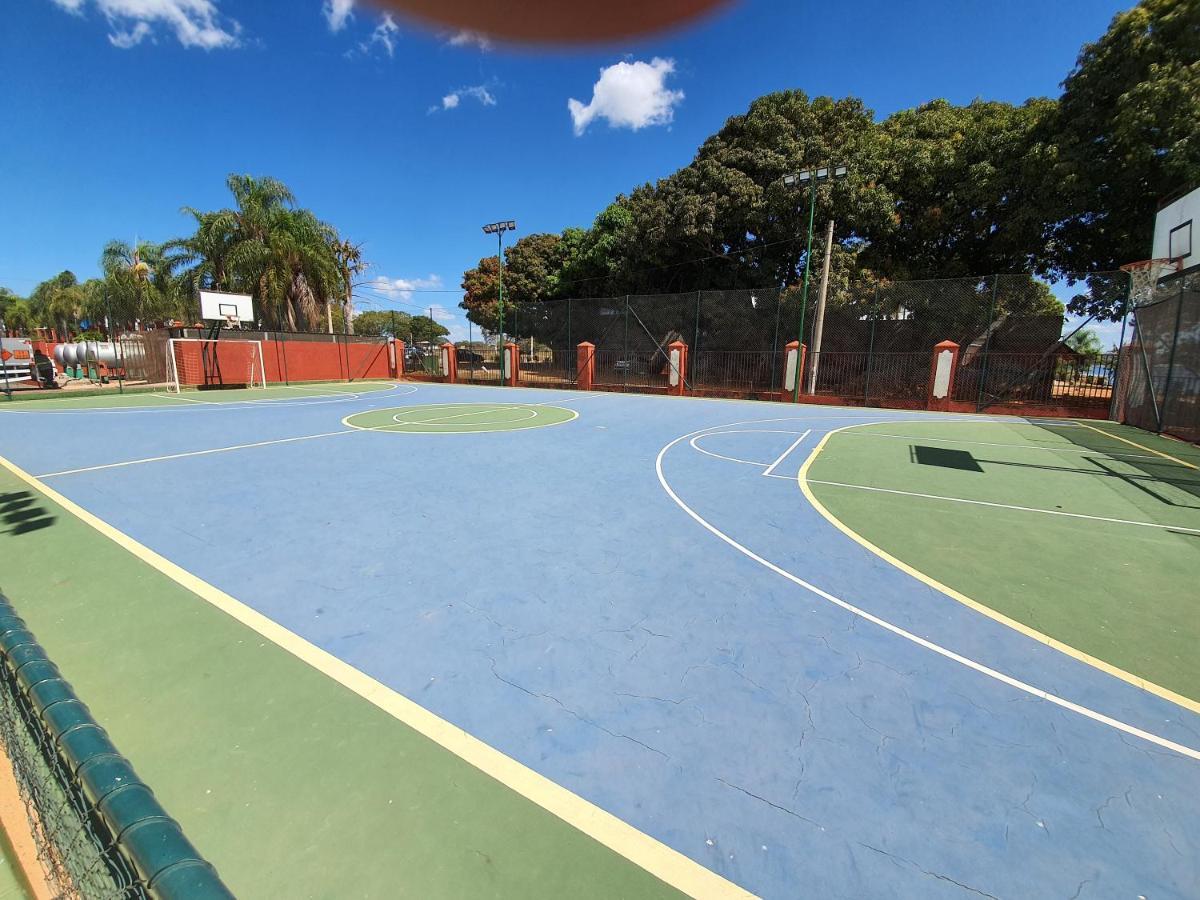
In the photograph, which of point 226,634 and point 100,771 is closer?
point 100,771

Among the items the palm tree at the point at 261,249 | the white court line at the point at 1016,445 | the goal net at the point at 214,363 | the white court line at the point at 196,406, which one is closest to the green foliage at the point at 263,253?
the palm tree at the point at 261,249

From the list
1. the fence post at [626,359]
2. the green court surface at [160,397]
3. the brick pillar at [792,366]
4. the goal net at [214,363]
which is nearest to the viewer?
the green court surface at [160,397]

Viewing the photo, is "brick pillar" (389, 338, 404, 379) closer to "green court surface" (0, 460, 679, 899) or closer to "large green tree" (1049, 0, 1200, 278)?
"green court surface" (0, 460, 679, 899)

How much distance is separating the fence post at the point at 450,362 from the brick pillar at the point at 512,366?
4209mm

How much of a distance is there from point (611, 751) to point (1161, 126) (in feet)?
83.1

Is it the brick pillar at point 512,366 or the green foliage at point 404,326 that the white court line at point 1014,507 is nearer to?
the brick pillar at point 512,366

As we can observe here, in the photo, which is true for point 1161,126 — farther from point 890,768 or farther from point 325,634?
point 325,634

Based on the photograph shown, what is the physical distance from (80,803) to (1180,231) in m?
24.0

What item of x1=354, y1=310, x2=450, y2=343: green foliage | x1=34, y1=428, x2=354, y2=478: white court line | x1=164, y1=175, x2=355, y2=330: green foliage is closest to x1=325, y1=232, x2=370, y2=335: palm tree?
x1=164, y1=175, x2=355, y2=330: green foliage

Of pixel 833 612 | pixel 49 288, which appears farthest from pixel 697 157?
pixel 49 288

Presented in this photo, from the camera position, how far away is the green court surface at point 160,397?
18094 mm

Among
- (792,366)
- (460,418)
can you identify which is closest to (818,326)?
(792,366)

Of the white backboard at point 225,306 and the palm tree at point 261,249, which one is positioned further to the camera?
the palm tree at point 261,249

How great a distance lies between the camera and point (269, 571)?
4695 millimetres
